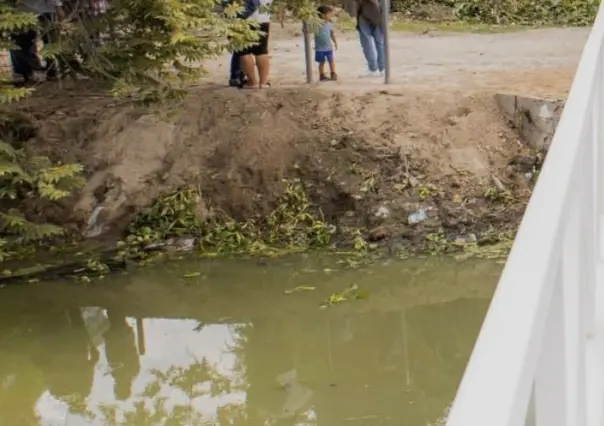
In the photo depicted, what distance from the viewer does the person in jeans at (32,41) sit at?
23.9ft

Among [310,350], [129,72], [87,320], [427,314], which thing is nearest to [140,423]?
[310,350]

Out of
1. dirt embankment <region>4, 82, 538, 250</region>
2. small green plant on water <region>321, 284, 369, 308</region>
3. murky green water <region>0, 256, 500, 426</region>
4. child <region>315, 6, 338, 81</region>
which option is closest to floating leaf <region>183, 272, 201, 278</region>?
murky green water <region>0, 256, 500, 426</region>

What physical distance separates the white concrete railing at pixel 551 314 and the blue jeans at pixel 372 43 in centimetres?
704

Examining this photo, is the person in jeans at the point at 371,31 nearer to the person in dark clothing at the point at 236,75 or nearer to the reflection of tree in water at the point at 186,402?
the person in dark clothing at the point at 236,75

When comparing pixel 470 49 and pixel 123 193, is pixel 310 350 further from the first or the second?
pixel 470 49

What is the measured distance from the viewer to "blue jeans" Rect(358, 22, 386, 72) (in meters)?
9.62

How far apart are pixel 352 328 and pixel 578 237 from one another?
4.64 metres

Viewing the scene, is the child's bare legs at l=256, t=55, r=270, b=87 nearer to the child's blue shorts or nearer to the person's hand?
the child's blue shorts

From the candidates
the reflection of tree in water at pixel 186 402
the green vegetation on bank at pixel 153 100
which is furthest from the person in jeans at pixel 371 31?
the reflection of tree in water at pixel 186 402

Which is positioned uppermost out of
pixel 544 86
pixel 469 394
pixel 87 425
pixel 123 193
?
pixel 469 394

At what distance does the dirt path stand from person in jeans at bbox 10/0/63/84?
180 centimetres

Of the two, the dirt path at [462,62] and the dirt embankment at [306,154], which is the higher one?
the dirt path at [462,62]

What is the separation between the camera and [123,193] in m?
8.70

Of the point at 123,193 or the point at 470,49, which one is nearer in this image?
the point at 123,193
